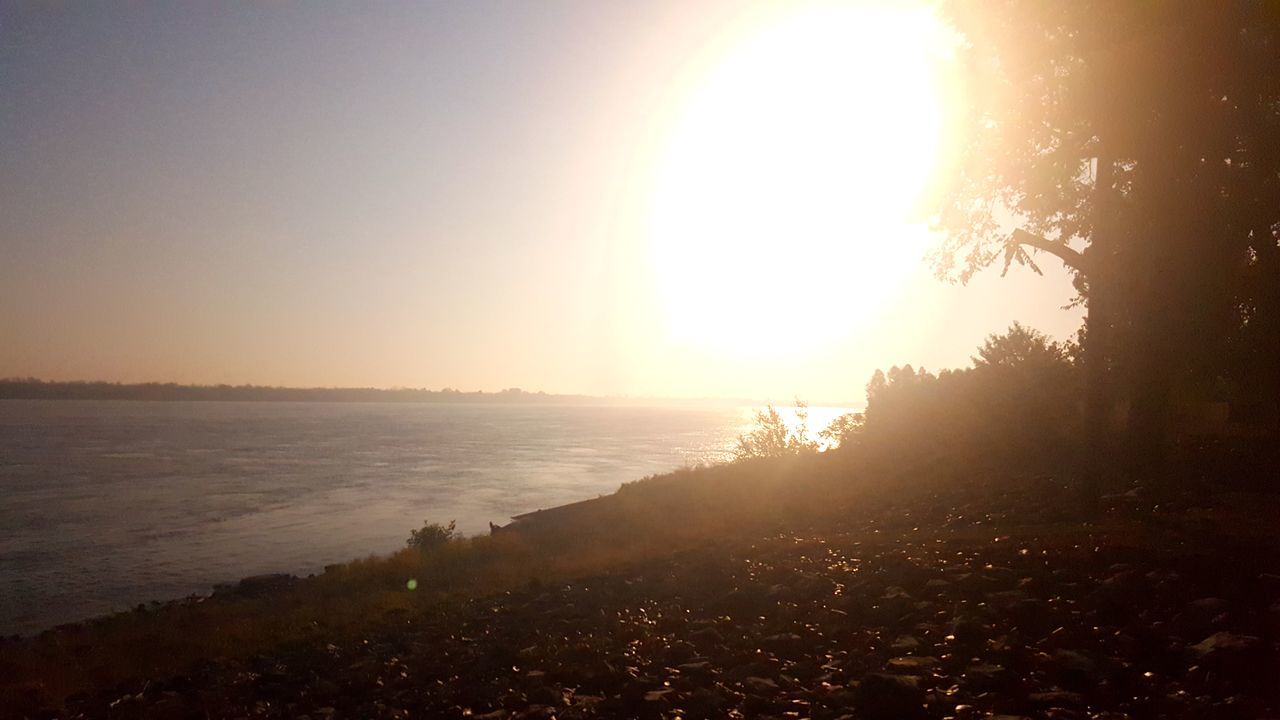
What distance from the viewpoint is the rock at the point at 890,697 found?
24.3 ft

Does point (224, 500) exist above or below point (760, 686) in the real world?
below

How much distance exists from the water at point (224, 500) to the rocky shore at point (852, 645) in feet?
61.2

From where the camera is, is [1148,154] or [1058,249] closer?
[1148,154]

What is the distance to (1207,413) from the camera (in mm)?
28047

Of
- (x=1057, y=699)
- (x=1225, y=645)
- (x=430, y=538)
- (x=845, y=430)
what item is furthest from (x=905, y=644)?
(x=845, y=430)

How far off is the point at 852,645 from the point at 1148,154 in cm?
1142

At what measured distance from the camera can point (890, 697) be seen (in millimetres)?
7602

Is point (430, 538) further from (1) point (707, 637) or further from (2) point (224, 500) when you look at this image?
(2) point (224, 500)

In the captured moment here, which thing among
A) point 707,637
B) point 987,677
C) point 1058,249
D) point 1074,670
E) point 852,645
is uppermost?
point 1058,249

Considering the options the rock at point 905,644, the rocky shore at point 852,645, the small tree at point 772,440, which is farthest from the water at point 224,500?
the rock at point 905,644

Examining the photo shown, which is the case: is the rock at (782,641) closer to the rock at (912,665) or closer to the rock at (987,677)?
the rock at (912,665)

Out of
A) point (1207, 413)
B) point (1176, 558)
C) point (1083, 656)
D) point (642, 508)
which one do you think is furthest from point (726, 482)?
point (1083, 656)

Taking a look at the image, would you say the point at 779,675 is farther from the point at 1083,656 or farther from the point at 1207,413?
the point at 1207,413

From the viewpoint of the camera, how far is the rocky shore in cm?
750
